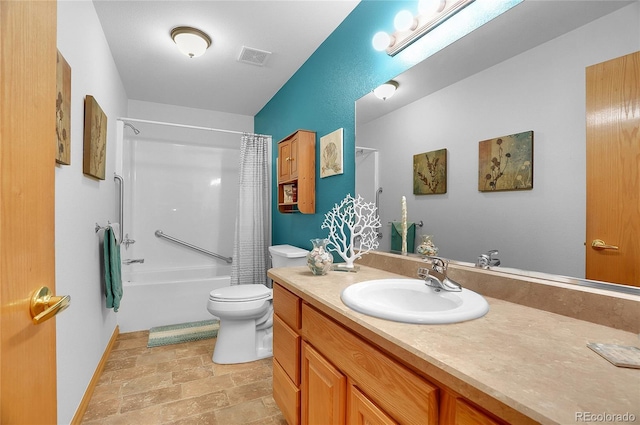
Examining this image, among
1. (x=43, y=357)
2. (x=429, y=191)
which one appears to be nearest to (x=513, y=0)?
(x=429, y=191)

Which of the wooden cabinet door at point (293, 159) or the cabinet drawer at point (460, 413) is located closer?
the cabinet drawer at point (460, 413)

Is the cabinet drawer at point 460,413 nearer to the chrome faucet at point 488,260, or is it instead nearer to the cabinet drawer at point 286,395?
the chrome faucet at point 488,260

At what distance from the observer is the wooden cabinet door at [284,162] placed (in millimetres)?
2578

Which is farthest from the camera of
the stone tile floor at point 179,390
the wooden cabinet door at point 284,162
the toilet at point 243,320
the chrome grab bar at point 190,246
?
the chrome grab bar at point 190,246

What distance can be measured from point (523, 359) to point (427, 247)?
0.81 meters

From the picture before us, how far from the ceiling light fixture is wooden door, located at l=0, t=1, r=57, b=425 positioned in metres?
1.68

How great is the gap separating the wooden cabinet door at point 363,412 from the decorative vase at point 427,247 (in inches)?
28.4

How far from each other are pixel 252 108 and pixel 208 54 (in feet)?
4.32

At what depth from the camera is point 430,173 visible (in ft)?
4.57

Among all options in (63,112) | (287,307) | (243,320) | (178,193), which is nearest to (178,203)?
(178,193)

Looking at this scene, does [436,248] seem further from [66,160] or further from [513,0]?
[66,160]

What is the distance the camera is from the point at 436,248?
4.51 ft

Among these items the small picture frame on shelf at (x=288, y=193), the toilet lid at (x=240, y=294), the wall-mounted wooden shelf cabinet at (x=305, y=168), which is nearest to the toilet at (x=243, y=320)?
the toilet lid at (x=240, y=294)

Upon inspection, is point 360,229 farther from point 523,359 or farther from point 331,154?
point 523,359
